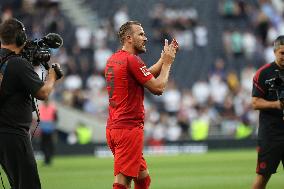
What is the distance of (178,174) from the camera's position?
763 inches

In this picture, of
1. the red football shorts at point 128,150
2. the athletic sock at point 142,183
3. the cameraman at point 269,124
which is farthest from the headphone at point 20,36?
the cameraman at point 269,124

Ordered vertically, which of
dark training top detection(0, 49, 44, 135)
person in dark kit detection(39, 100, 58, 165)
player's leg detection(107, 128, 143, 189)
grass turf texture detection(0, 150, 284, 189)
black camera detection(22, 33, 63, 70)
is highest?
black camera detection(22, 33, 63, 70)

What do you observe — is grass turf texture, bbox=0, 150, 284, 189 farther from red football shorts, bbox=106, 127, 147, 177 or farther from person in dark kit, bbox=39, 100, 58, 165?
red football shorts, bbox=106, 127, 147, 177

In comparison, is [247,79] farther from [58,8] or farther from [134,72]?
[134,72]

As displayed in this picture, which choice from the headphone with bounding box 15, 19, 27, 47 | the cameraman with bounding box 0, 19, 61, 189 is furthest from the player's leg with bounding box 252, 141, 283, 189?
the headphone with bounding box 15, 19, 27, 47

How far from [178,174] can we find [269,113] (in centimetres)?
855

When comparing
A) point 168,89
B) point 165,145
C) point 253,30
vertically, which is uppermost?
point 253,30

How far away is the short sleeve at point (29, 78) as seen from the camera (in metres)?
8.24

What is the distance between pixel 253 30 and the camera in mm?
33969

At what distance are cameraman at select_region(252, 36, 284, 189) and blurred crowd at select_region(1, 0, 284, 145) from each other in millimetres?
19691

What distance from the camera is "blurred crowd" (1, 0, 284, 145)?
31.0m

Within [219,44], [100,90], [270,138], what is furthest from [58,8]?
[270,138]

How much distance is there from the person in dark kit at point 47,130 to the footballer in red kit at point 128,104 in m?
14.2

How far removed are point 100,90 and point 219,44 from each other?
6.09 metres
